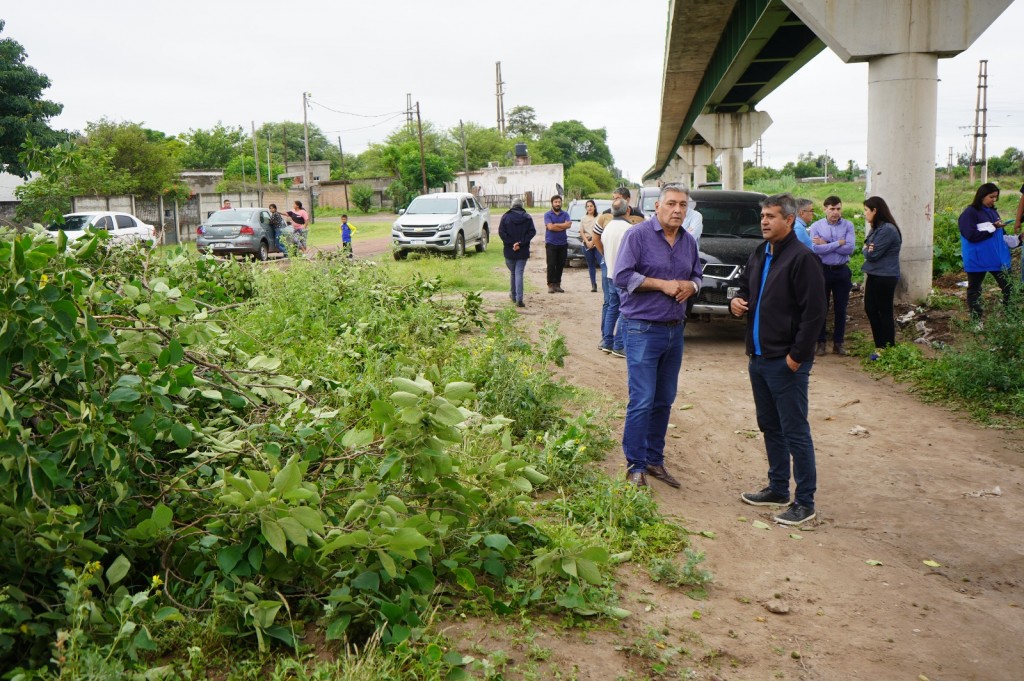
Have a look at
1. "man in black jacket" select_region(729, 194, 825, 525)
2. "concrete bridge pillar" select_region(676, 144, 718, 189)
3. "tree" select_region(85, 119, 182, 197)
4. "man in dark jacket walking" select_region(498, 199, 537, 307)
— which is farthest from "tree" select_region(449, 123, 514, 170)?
"man in black jacket" select_region(729, 194, 825, 525)

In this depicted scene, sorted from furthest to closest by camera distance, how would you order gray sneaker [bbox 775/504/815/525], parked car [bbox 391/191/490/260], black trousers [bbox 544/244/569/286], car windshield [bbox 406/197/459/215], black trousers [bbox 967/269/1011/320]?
car windshield [bbox 406/197/459/215] < parked car [bbox 391/191/490/260] < black trousers [bbox 544/244/569/286] < black trousers [bbox 967/269/1011/320] < gray sneaker [bbox 775/504/815/525]

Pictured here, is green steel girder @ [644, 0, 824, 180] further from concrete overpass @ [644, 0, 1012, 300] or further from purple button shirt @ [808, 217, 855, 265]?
purple button shirt @ [808, 217, 855, 265]

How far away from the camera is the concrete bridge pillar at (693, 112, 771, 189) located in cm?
3212

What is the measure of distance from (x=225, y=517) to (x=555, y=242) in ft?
43.4

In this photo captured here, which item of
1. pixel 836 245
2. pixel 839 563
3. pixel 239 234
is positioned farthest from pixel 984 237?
pixel 239 234

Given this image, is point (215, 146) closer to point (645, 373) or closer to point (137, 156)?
point (137, 156)

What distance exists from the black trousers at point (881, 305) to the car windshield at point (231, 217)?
1889 cm

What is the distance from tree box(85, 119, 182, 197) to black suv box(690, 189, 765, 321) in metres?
35.1

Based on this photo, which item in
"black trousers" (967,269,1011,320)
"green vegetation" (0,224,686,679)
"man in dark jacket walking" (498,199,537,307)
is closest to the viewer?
"green vegetation" (0,224,686,679)

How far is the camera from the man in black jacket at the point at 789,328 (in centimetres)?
570

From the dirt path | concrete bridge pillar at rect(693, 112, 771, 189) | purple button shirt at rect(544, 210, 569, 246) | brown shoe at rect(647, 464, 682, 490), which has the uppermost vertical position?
concrete bridge pillar at rect(693, 112, 771, 189)

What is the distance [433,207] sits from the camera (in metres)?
24.9

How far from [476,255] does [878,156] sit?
14.7 meters

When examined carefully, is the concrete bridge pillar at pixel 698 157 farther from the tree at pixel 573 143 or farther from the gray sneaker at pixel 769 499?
the tree at pixel 573 143
